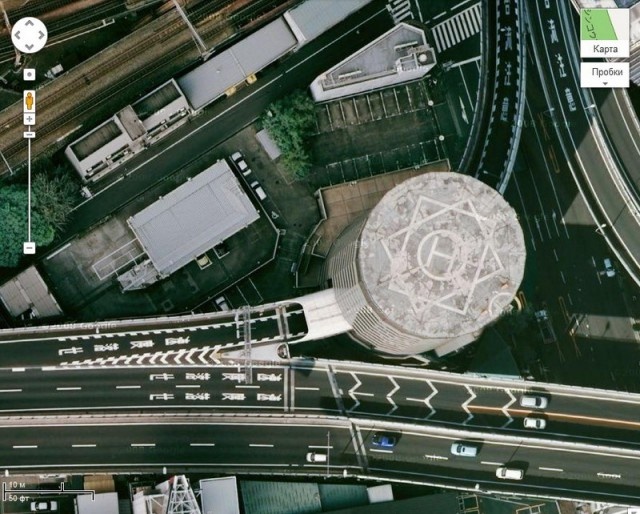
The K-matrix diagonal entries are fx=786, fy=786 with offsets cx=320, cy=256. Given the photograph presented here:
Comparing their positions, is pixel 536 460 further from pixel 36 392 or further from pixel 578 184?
pixel 36 392

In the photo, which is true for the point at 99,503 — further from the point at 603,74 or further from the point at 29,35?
the point at 603,74

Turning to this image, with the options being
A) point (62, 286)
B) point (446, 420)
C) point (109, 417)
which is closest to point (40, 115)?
point (62, 286)

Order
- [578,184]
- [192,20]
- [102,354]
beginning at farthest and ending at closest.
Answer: [578,184] < [192,20] < [102,354]

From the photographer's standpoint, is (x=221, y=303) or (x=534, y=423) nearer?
(x=534, y=423)

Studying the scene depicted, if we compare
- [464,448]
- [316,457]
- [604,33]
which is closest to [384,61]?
→ [604,33]

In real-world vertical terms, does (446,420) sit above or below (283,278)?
below

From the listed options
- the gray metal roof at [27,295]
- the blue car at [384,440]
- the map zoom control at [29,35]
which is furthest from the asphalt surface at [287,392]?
the map zoom control at [29,35]
